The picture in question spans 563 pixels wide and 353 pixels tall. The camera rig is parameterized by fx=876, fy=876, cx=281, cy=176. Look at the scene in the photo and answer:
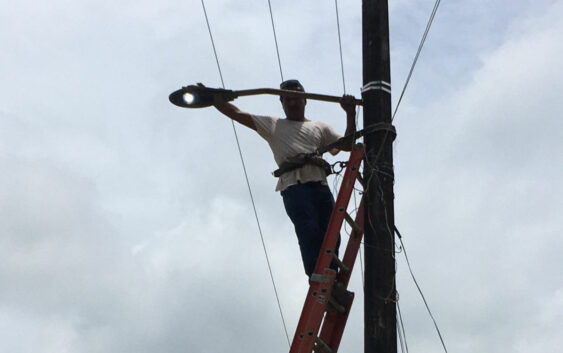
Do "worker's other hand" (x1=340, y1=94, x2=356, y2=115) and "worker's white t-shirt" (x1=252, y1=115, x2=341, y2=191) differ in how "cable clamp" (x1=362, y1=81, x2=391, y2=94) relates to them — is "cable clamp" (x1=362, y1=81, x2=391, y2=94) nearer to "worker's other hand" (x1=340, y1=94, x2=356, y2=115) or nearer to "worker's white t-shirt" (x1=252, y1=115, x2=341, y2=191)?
"worker's other hand" (x1=340, y1=94, x2=356, y2=115)

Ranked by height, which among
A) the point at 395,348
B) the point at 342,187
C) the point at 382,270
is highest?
the point at 342,187

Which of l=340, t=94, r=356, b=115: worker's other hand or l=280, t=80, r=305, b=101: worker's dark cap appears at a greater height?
l=280, t=80, r=305, b=101: worker's dark cap

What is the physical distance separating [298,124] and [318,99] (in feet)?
0.96

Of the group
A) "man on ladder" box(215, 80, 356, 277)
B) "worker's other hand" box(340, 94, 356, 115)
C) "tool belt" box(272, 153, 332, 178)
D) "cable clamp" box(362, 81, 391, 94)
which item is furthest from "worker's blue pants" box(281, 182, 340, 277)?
"cable clamp" box(362, 81, 391, 94)

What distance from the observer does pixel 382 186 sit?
6465 mm

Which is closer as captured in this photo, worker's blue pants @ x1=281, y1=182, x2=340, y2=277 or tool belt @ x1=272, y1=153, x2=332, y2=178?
worker's blue pants @ x1=281, y1=182, x2=340, y2=277

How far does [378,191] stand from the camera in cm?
646

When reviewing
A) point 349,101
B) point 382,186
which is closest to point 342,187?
point 382,186

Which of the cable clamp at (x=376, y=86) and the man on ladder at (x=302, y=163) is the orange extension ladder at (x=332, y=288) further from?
the cable clamp at (x=376, y=86)

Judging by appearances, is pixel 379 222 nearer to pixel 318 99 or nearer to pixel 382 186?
pixel 382 186

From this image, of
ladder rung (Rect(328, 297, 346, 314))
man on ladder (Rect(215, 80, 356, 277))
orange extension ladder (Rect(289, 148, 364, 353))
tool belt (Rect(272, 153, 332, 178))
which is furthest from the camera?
tool belt (Rect(272, 153, 332, 178))

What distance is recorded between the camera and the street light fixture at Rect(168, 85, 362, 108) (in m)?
6.84

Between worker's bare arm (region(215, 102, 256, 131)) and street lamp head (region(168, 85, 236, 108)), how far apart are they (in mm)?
48

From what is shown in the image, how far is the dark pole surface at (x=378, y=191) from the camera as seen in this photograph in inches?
242
